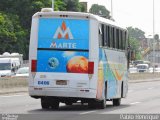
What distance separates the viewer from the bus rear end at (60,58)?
2339 cm

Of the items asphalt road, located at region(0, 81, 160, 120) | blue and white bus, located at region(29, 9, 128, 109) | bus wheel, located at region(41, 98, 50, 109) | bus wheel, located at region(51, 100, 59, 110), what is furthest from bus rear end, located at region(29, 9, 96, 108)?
bus wheel, located at region(51, 100, 59, 110)

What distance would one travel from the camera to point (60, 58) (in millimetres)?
23578

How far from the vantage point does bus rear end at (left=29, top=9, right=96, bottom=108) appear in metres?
23.4

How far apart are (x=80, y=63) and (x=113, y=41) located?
328 cm

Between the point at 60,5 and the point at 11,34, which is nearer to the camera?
the point at 11,34

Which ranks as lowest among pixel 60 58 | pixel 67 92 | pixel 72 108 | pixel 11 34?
pixel 72 108

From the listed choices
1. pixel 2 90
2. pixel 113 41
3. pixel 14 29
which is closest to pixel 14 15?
pixel 14 29

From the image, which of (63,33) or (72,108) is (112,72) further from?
(63,33)

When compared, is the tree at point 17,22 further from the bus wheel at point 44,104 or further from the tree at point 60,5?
the bus wheel at point 44,104

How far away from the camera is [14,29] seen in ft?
315

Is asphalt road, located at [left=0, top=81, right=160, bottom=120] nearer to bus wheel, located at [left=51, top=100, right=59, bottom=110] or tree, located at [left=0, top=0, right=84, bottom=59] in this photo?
bus wheel, located at [left=51, top=100, right=59, bottom=110]

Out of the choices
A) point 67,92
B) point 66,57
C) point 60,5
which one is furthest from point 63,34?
point 60,5

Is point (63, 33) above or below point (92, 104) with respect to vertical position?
above

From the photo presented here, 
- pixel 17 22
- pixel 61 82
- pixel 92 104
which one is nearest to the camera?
pixel 61 82
